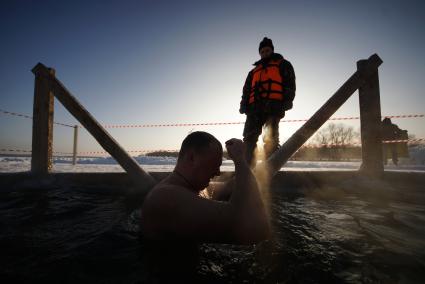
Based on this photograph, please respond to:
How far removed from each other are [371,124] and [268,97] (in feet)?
5.43

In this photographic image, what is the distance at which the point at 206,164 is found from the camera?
1.81 metres

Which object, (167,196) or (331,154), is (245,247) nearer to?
(167,196)

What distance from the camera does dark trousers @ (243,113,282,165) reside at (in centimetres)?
401

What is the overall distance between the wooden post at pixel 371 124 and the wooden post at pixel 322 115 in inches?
3.8

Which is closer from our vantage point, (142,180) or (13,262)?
(13,262)

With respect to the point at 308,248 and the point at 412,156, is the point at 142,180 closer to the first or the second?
the point at 308,248

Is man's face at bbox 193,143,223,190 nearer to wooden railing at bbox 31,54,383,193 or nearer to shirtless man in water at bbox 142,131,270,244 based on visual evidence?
shirtless man in water at bbox 142,131,270,244

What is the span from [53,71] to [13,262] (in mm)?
3429

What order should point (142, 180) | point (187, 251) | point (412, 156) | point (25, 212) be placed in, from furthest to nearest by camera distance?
point (412, 156), point (142, 180), point (25, 212), point (187, 251)

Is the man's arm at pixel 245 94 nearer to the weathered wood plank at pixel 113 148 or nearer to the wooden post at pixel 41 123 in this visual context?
the weathered wood plank at pixel 113 148

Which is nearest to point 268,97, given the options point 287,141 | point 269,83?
point 269,83

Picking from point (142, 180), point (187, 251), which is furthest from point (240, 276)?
point (142, 180)

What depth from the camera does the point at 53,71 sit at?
13.3 feet

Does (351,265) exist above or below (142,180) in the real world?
below
